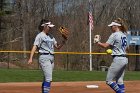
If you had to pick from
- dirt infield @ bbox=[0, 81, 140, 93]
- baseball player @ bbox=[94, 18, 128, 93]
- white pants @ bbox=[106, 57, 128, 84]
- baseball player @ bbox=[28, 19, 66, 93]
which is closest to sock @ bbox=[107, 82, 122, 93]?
baseball player @ bbox=[94, 18, 128, 93]

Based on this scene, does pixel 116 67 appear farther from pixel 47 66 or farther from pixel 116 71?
pixel 47 66

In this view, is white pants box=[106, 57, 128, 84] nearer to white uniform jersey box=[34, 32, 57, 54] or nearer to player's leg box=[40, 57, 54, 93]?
player's leg box=[40, 57, 54, 93]

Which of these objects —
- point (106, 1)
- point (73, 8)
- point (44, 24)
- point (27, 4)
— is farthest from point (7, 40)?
point (44, 24)

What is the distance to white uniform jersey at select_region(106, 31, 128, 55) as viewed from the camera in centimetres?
1129

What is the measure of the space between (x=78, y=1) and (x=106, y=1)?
3253mm

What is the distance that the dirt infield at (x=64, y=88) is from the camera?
16.9 metres

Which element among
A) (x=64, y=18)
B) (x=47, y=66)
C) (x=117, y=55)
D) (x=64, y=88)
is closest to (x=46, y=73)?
(x=47, y=66)

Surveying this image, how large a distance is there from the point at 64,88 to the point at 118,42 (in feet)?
23.8

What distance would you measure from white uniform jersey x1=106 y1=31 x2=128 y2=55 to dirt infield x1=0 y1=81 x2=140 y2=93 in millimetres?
5772

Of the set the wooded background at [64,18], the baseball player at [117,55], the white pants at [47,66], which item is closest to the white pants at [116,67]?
the baseball player at [117,55]

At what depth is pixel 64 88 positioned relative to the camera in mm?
18219

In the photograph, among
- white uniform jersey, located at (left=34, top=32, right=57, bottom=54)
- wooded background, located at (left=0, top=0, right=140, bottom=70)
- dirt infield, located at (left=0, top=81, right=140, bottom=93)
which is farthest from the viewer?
wooded background, located at (left=0, top=0, right=140, bottom=70)

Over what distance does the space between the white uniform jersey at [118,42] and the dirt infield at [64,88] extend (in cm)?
577

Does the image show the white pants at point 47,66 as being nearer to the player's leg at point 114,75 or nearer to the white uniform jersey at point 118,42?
the player's leg at point 114,75
